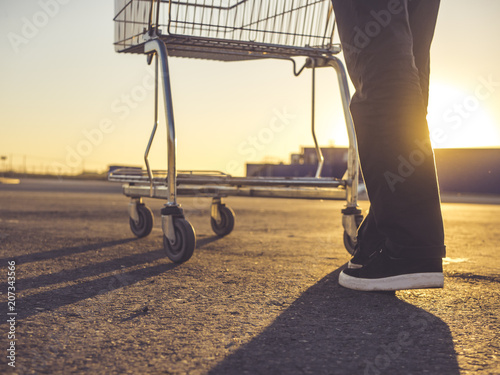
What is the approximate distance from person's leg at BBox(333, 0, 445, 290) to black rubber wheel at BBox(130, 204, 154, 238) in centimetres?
259

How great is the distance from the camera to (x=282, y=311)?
2.00 meters

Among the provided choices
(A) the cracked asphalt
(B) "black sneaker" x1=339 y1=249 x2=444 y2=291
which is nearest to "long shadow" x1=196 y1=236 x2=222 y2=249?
(A) the cracked asphalt

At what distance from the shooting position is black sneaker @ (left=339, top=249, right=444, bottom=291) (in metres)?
2.15

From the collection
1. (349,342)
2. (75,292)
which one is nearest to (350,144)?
(75,292)

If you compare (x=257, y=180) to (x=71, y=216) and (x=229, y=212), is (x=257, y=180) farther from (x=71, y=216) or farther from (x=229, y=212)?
(x=71, y=216)

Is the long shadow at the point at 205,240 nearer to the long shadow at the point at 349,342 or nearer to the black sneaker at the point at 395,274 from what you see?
the black sneaker at the point at 395,274

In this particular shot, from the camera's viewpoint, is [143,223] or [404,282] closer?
[404,282]

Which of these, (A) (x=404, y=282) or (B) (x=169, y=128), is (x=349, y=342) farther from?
(B) (x=169, y=128)

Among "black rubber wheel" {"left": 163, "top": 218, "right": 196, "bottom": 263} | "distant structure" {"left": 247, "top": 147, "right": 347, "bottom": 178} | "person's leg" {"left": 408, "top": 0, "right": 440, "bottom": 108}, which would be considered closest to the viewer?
"person's leg" {"left": 408, "top": 0, "right": 440, "bottom": 108}

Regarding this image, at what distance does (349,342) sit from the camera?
1616 millimetres

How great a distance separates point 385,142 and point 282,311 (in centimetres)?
78

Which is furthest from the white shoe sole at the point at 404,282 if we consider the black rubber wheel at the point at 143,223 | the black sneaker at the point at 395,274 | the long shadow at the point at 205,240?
the black rubber wheel at the point at 143,223

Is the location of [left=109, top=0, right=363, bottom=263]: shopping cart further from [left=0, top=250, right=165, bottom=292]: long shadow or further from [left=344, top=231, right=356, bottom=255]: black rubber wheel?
[left=0, top=250, right=165, bottom=292]: long shadow

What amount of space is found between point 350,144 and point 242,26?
1.27m
